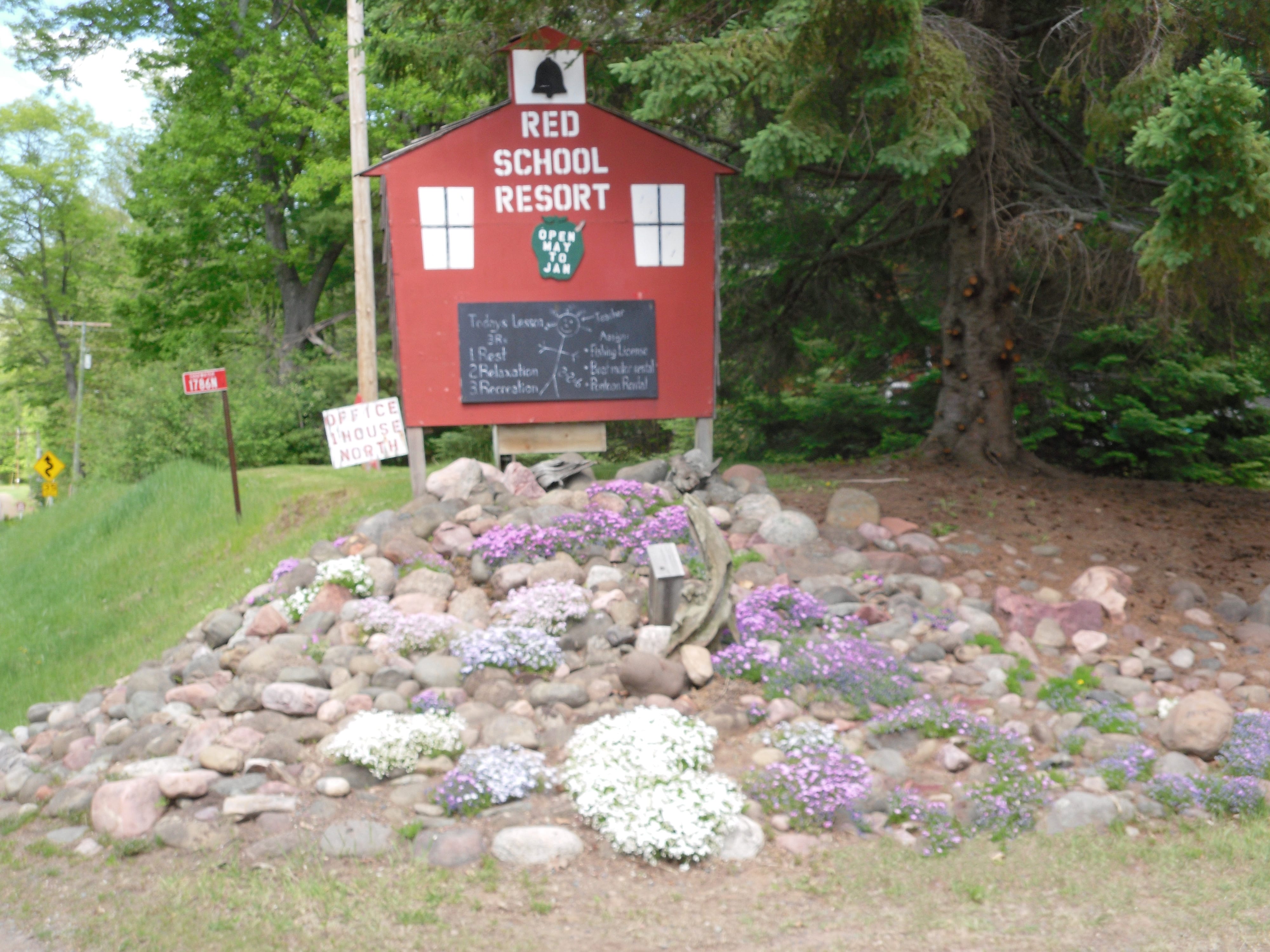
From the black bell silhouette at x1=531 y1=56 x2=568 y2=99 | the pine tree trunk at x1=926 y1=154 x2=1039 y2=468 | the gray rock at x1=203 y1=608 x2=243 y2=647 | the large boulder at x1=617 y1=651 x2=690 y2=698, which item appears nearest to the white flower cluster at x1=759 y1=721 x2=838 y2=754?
the large boulder at x1=617 y1=651 x2=690 y2=698

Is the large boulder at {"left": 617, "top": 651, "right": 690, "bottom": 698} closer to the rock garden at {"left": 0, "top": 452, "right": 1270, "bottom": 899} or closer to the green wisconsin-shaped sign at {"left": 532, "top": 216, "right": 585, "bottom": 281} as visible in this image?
Result: the rock garden at {"left": 0, "top": 452, "right": 1270, "bottom": 899}

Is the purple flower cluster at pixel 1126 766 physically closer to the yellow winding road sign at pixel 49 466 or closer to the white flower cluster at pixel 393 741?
the white flower cluster at pixel 393 741

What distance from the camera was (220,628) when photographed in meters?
7.34

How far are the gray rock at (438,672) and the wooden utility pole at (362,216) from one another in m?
6.47

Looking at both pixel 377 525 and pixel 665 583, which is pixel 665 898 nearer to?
pixel 665 583

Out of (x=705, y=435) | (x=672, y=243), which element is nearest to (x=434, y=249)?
(x=672, y=243)

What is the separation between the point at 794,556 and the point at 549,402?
2.54 m

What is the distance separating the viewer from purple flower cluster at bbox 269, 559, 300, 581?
7.92 meters

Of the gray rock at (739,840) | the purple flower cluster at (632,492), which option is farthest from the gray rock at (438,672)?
the purple flower cluster at (632,492)

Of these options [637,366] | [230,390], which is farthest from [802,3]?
[230,390]

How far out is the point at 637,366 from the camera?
902 centimetres

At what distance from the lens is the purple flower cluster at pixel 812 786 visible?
5.02 metres

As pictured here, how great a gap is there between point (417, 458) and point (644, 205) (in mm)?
2808

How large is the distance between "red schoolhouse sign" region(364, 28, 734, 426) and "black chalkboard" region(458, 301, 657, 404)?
1cm
